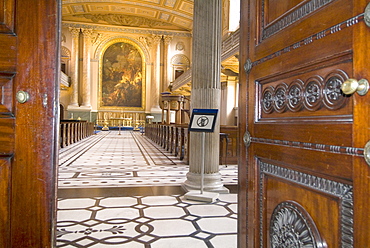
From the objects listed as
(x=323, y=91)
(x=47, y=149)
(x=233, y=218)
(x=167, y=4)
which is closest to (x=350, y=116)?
(x=323, y=91)

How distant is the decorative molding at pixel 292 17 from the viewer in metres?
0.96

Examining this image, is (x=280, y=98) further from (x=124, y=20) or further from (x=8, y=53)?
(x=124, y=20)

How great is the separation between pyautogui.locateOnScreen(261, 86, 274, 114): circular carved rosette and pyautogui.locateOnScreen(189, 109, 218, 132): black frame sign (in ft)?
7.41

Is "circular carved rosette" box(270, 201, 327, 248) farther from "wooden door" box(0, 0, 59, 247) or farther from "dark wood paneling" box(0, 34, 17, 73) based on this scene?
"dark wood paneling" box(0, 34, 17, 73)

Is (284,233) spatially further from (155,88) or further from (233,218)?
(155,88)

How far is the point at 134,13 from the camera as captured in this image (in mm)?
21734

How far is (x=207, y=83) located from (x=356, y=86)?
3.39m

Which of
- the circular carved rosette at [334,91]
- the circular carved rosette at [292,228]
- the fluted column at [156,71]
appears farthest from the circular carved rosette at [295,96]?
the fluted column at [156,71]

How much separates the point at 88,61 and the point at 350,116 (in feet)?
75.7

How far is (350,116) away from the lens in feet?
2.67

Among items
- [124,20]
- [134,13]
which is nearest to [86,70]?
[124,20]

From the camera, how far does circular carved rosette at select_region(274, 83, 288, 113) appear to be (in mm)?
1128

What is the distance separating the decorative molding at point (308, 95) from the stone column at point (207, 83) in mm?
2834

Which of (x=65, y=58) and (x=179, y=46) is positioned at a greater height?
(x=179, y=46)
